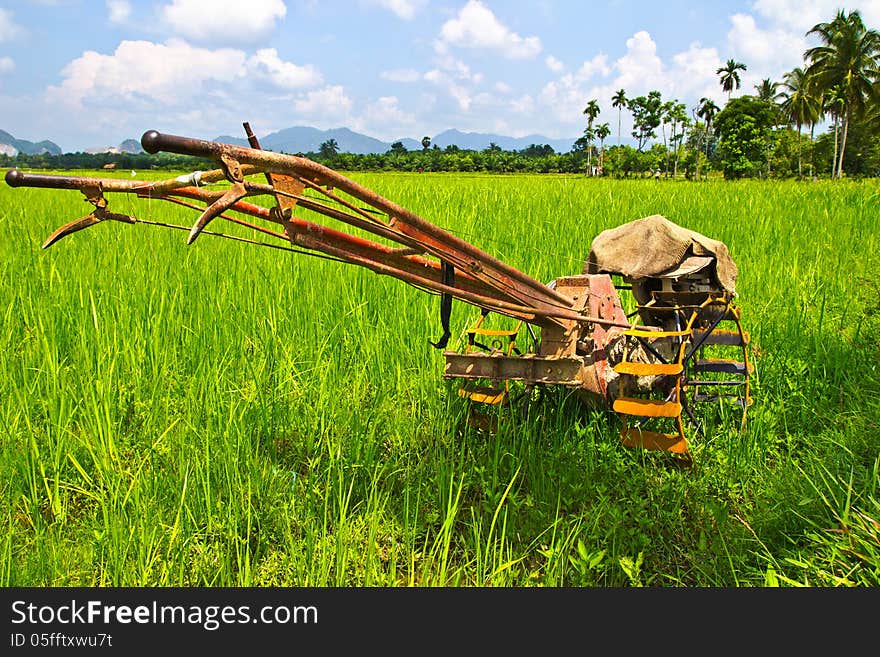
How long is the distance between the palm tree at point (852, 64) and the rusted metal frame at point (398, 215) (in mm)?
60426

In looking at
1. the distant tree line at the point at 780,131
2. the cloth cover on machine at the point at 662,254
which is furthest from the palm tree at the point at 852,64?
the cloth cover on machine at the point at 662,254

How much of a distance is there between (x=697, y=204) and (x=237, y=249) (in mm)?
7237

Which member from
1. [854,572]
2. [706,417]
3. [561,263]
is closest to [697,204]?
[561,263]

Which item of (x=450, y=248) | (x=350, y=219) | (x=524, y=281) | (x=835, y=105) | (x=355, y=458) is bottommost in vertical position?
(x=355, y=458)

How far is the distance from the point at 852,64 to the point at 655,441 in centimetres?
6414

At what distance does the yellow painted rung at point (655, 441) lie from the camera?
2883 millimetres

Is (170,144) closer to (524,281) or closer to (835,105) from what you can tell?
(524,281)

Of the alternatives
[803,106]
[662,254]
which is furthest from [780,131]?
[662,254]

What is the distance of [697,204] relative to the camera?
10086mm

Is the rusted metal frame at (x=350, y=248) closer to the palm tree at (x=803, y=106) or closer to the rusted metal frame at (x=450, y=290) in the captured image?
the rusted metal frame at (x=450, y=290)

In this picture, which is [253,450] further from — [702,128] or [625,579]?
[702,128]

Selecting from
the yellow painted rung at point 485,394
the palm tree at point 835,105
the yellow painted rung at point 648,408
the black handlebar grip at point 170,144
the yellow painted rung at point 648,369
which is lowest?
the yellow painted rung at point 485,394

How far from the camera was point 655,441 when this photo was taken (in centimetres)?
291

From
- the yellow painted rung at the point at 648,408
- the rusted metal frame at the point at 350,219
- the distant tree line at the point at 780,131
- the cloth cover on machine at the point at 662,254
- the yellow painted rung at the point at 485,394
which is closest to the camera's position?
the rusted metal frame at the point at 350,219
